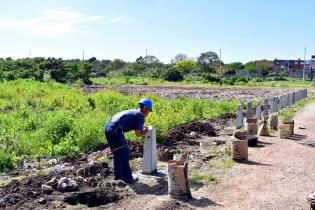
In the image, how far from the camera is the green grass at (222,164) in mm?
10039

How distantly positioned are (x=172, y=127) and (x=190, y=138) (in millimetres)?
1806

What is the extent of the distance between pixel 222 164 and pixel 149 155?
2.19 metres

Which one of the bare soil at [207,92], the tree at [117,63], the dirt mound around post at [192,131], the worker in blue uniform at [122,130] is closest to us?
the worker in blue uniform at [122,130]

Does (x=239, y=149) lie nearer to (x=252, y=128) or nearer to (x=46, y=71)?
(x=252, y=128)

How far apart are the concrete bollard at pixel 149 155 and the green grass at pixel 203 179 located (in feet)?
2.73

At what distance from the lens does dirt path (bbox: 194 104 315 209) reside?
743cm

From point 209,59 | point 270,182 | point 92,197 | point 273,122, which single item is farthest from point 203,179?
point 209,59

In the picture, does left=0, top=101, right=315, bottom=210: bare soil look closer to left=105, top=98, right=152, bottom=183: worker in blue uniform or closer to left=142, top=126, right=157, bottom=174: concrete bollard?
left=142, top=126, right=157, bottom=174: concrete bollard

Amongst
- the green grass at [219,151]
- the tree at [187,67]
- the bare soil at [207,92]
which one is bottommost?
the bare soil at [207,92]

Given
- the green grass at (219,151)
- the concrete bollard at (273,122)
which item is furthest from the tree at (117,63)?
the green grass at (219,151)

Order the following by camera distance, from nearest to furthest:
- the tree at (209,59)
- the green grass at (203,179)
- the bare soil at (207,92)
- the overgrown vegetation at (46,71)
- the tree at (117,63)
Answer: the green grass at (203,179) < the bare soil at (207,92) < the overgrown vegetation at (46,71) < the tree at (209,59) < the tree at (117,63)

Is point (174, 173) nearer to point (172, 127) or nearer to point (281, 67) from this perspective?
point (172, 127)

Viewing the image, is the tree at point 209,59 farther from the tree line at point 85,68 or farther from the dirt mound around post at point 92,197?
the dirt mound around post at point 92,197

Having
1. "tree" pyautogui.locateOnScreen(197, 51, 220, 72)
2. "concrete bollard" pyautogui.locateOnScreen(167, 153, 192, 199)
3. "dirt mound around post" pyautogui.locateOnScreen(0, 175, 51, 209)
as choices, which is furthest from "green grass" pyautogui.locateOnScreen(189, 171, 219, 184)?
"tree" pyautogui.locateOnScreen(197, 51, 220, 72)
